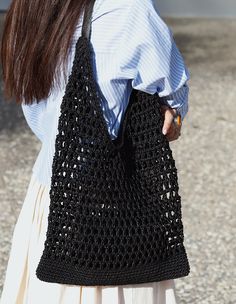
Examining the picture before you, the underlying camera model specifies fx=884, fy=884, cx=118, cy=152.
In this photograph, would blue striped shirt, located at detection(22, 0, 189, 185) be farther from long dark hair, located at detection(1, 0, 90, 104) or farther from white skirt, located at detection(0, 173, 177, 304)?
white skirt, located at detection(0, 173, 177, 304)

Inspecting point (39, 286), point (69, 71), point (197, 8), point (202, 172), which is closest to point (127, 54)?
point (69, 71)

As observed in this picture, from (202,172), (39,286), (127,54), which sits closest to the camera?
(127,54)

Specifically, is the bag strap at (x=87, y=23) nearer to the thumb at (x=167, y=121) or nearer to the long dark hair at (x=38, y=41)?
the long dark hair at (x=38, y=41)

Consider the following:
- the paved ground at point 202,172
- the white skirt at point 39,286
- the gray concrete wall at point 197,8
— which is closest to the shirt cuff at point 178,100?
the white skirt at point 39,286

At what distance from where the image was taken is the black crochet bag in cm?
228

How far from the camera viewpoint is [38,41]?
2312 millimetres

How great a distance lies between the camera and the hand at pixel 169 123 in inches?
93.3

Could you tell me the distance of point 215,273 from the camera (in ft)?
14.3

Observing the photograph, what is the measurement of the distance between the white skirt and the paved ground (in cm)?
162

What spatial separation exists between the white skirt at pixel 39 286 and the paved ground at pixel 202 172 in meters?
1.62

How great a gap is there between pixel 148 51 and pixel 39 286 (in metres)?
0.75

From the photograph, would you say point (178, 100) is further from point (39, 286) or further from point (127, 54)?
point (39, 286)

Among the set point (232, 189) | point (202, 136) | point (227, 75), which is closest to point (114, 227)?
point (232, 189)

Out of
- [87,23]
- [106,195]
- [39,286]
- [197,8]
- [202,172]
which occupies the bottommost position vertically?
[197,8]
